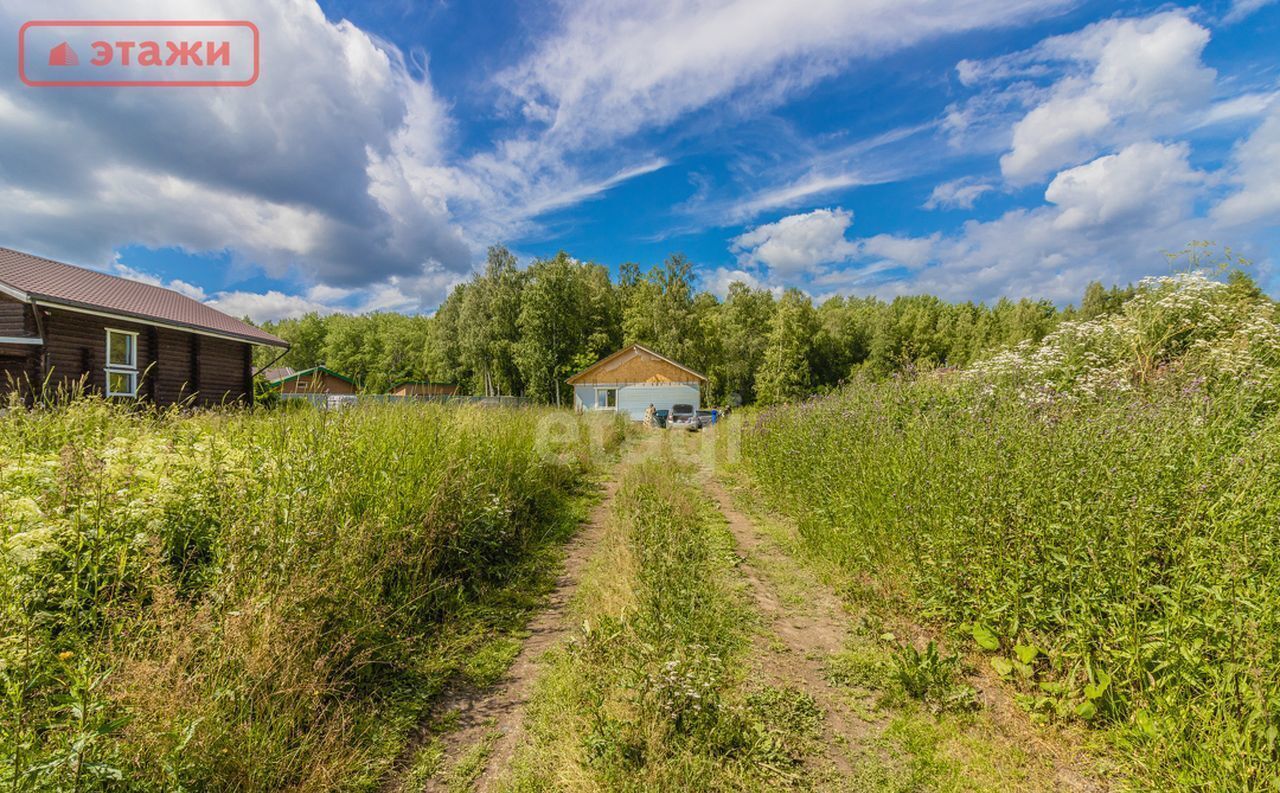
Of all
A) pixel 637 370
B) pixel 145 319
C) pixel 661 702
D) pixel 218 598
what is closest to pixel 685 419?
pixel 637 370

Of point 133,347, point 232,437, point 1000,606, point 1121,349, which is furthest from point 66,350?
point 1121,349

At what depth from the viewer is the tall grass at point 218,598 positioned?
6.85 feet

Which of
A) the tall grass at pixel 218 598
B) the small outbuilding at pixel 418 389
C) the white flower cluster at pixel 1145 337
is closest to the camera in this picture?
the tall grass at pixel 218 598

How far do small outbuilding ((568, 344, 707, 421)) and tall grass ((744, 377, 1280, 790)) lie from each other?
25.6 m

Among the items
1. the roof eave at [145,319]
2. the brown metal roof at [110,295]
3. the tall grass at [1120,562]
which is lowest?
the tall grass at [1120,562]

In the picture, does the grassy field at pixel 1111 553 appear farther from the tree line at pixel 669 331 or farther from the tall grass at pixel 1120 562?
the tree line at pixel 669 331

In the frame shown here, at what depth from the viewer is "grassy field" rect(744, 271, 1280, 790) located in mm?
2246

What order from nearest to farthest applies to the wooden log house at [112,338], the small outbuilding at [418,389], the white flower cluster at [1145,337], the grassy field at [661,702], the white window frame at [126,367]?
1. the grassy field at [661,702]
2. the white flower cluster at [1145,337]
3. the small outbuilding at [418,389]
4. the wooden log house at [112,338]
5. the white window frame at [126,367]

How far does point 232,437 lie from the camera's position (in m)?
4.62

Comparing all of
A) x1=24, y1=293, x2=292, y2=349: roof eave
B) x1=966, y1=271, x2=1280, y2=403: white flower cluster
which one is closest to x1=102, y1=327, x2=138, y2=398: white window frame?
x1=24, y1=293, x2=292, y2=349: roof eave

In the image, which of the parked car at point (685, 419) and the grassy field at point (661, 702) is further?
the parked car at point (685, 419)

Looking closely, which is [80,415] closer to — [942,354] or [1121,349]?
[1121,349]

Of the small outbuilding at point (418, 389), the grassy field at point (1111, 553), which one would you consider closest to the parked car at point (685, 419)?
the small outbuilding at point (418, 389)

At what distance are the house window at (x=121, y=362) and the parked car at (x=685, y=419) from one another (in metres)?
20.4
